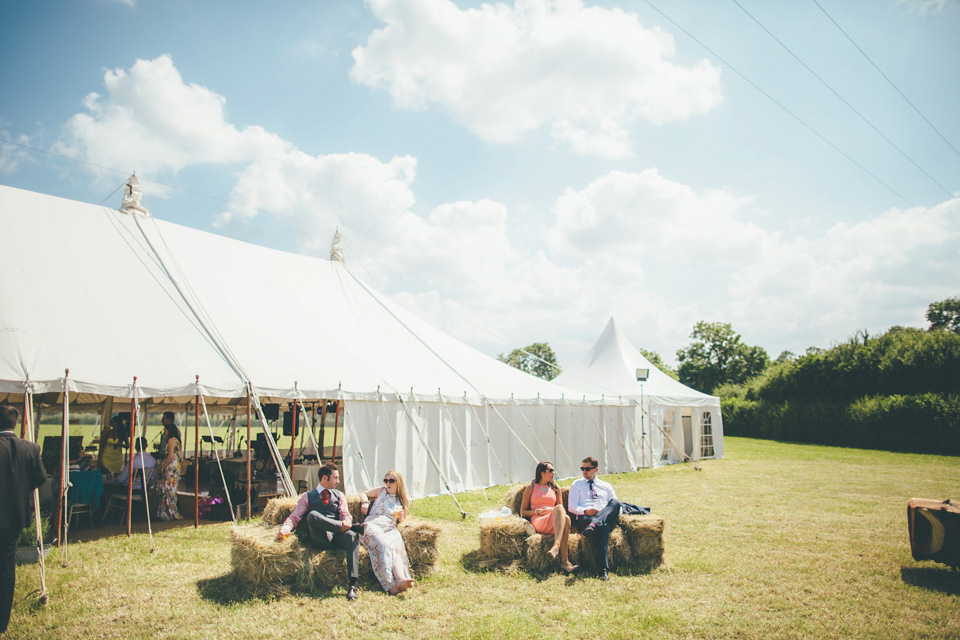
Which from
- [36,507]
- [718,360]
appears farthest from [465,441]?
[718,360]

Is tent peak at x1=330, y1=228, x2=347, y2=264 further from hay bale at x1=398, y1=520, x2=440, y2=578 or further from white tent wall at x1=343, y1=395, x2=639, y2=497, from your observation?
hay bale at x1=398, y1=520, x2=440, y2=578

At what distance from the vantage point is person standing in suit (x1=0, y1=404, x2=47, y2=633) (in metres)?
3.55

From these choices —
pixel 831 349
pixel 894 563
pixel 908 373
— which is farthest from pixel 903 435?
pixel 894 563

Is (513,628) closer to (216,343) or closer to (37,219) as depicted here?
(216,343)

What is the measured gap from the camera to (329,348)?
9023 millimetres

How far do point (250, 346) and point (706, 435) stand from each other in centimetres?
Answer: 1438

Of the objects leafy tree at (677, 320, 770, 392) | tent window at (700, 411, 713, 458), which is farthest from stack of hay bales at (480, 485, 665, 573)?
leafy tree at (677, 320, 770, 392)

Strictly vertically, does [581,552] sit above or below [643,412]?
below

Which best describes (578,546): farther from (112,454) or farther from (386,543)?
(112,454)

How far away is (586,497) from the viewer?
5.55 metres

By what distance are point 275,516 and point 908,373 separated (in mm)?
25042

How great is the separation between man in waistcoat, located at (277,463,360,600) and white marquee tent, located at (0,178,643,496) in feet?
8.23

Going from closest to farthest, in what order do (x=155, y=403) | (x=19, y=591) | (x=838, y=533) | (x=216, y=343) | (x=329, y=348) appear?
1. (x=19, y=591)
2. (x=838, y=533)
3. (x=216, y=343)
4. (x=329, y=348)
5. (x=155, y=403)

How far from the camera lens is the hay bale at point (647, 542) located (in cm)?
528
